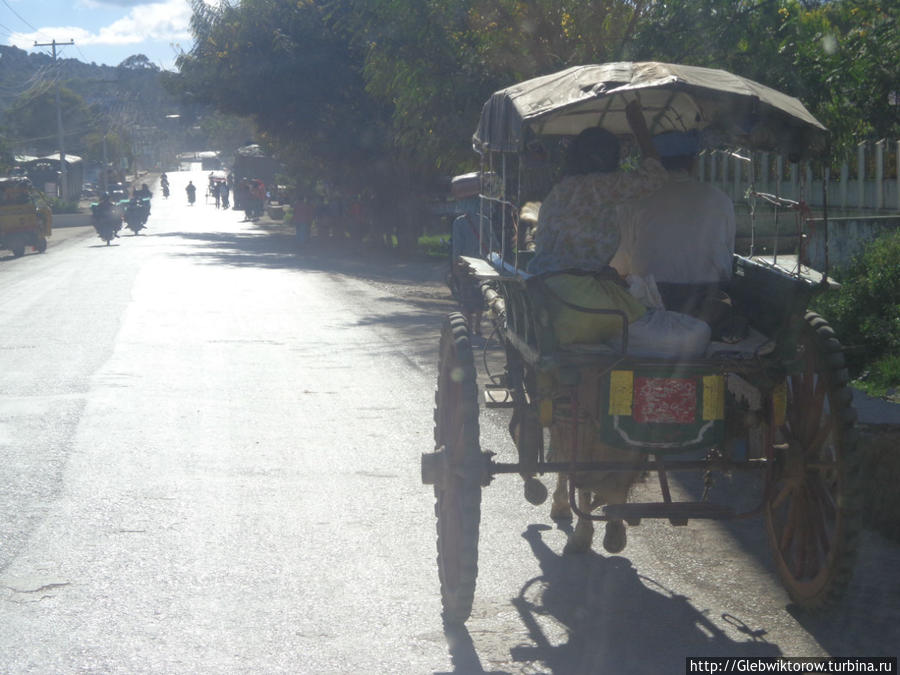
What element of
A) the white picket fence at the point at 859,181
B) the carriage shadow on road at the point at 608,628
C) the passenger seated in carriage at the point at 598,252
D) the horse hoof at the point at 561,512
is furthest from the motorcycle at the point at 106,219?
the carriage shadow on road at the point at 608,628

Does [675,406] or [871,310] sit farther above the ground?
[675,406]

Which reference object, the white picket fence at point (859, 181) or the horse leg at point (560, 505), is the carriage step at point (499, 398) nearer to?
the horse leg at point (560, 505)

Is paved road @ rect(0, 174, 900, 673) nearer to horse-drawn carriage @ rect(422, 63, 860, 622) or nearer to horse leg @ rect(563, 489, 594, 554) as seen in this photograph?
horse leg @ rect(563, 489, 594, 554)

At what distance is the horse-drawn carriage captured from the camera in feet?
13.4

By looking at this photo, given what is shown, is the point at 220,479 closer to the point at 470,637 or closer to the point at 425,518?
the point at 425,518

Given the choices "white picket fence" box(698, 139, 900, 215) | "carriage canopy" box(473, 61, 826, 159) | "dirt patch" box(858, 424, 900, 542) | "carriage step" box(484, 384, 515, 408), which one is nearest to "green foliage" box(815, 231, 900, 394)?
"white picket fence" box(698, 139, 900, 215)

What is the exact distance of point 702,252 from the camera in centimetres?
494

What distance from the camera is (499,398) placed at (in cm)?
518

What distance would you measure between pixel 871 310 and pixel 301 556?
20.7 ft

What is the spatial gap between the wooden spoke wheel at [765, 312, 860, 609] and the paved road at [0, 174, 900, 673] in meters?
0.24

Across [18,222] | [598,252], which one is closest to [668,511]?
[598,252]

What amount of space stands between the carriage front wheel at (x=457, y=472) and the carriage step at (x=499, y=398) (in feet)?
1.06

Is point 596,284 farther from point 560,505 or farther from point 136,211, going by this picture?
point 136,211

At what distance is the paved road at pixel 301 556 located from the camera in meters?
4.19
